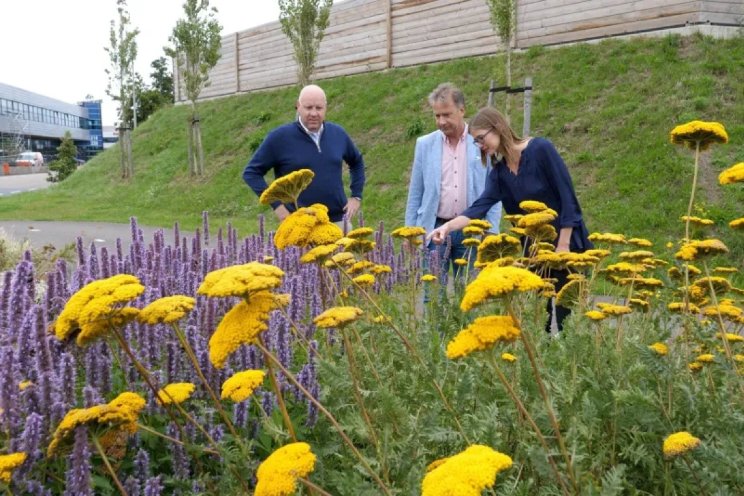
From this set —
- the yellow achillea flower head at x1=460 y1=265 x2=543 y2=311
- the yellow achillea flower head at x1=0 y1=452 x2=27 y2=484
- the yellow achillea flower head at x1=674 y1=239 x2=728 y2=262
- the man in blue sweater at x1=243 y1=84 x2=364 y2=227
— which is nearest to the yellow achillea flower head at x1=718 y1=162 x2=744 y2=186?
the yellow achillea flower head at x1=674 y1=239 x2=728 y2=262

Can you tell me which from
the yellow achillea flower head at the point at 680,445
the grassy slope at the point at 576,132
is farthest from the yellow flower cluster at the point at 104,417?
the grassy slope at the point at 576,132

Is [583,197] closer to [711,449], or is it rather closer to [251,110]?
[711,449]

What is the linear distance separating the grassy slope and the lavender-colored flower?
824 cm

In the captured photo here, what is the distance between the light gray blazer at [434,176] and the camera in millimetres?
5398

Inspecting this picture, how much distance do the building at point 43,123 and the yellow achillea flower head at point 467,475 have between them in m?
101

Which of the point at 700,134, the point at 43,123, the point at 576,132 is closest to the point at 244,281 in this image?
the point at 700,134

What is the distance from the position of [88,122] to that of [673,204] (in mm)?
143257

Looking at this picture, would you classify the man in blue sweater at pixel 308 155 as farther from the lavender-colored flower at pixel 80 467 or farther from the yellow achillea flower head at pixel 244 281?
the lavender-colored flower at pixel 80 467

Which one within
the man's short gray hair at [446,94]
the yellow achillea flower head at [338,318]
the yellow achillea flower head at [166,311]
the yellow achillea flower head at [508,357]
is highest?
the man's short gray hair at [446,94]

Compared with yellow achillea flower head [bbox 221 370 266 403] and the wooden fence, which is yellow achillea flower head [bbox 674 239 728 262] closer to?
yellow achillea flower head [bbox 221 370 266 403]

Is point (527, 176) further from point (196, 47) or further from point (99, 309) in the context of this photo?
point (196, 47)

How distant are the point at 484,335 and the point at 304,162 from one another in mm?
4158

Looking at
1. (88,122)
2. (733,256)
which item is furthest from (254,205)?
(88,122)

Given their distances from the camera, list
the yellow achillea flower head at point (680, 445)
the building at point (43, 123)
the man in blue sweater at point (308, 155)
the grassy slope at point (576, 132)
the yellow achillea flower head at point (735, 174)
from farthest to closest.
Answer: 1. the building at point (43, 123)
2. the grassy slope at point (576, 132)
3. the man in blue sweater at point (308, 155)
4. the yellow achillea flower head at point (735, 174)
5. the yellow achillea flower head at point (680, 445)
